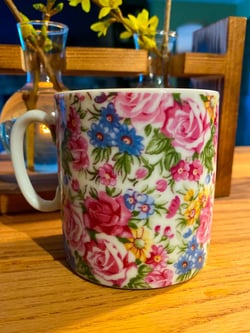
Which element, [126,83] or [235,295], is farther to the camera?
[126,83]

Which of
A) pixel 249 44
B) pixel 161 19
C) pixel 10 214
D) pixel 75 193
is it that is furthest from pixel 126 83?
pixel 75 193

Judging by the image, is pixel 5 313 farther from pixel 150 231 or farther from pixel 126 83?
pixel 126 83

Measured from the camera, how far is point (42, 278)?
0.29 meters

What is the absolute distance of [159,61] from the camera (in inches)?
20.0

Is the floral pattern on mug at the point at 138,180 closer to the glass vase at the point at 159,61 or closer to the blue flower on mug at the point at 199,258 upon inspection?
the blue flower on mug at the point at 199,258

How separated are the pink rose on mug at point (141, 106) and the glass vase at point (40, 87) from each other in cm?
21

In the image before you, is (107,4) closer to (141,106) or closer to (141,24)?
(141,24)

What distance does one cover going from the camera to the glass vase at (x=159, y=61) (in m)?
0.50

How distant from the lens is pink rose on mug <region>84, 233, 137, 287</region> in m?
0.27

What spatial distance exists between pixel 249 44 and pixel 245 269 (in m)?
0.75

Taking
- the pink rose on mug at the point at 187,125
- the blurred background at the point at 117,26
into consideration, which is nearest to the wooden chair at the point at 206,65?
the pink rose on mug at the point at 187,125

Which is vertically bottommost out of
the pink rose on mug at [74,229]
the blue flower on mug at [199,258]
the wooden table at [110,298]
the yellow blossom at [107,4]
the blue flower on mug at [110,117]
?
the wooden table at [110,298]

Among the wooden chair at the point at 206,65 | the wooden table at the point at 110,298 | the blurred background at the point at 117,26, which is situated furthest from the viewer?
the blurred background at the point at 117,26

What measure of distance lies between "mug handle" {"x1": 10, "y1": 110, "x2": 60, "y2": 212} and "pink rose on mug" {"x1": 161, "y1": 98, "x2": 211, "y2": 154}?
112 millimetres
